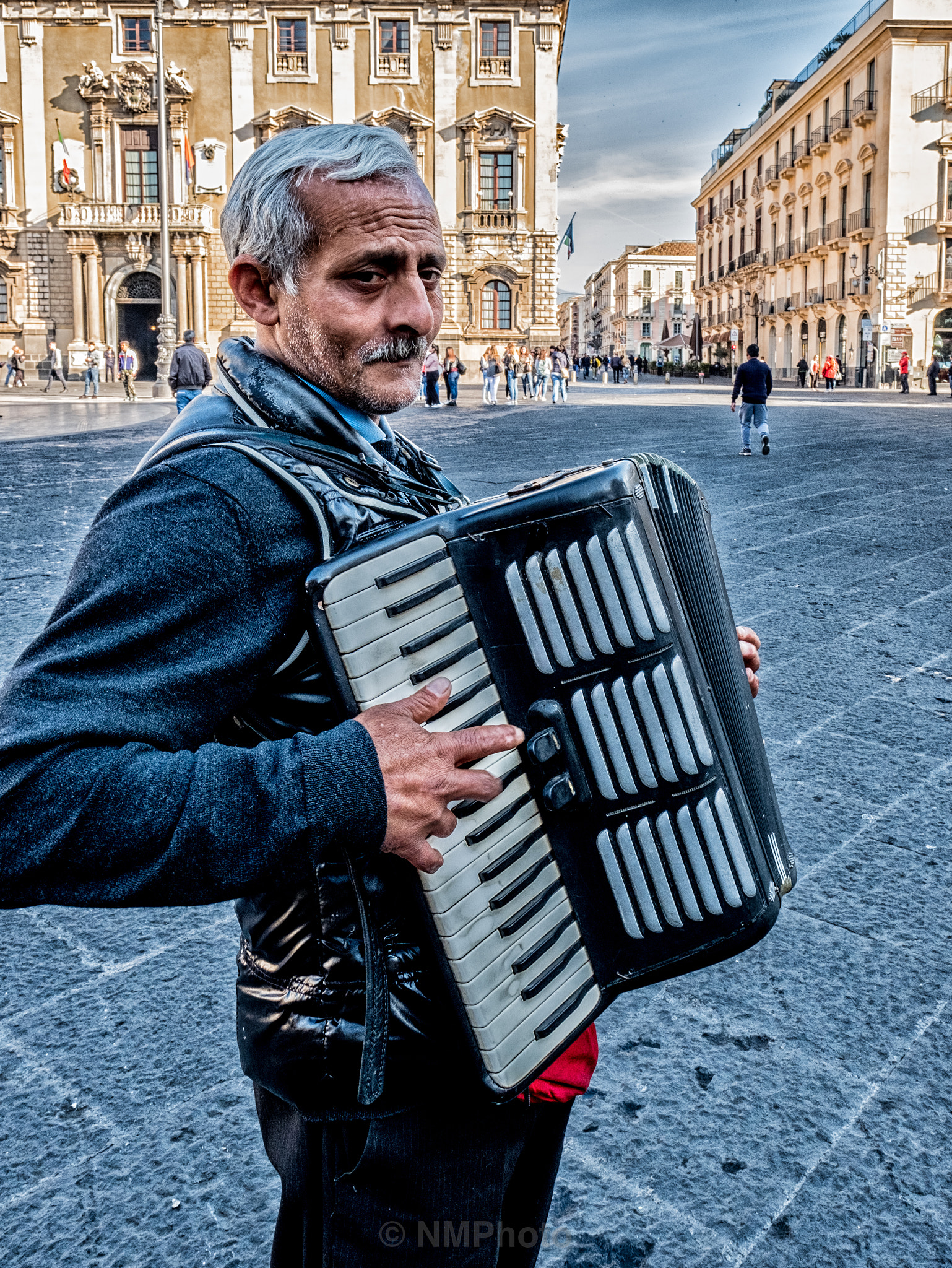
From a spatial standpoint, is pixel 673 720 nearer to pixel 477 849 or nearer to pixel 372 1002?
pixel 477 849

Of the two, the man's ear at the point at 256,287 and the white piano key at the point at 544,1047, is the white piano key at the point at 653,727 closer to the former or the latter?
the white piano key at the point at 544,1047

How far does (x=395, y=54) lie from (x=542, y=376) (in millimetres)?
14545

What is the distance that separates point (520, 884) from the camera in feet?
3.34

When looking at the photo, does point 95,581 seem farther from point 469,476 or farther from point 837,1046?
point 469,476

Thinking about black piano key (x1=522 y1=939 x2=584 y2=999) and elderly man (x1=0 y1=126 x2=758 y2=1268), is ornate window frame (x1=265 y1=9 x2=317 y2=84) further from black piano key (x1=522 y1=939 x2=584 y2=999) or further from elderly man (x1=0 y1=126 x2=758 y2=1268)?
black piano key (x1=522 y1=939 x2=584 y2=999)

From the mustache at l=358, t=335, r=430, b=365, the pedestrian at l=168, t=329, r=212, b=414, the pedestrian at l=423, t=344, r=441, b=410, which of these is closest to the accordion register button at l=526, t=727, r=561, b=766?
the mustache at l=358, t=335, r=430, b=365

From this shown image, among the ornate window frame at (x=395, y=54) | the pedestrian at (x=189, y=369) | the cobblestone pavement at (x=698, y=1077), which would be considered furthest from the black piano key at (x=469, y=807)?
the ornate window frame at (x=395, y=54)

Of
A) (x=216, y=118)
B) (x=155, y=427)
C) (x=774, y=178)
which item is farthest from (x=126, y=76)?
(x=774, y=178)

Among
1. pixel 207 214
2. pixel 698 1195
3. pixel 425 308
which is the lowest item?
pixel 698 1195

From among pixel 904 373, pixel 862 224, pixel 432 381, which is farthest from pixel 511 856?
pixel 862 224

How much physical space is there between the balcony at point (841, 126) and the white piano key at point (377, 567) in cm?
4408

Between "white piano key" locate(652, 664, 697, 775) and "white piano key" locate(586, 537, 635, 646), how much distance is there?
0.04 metres

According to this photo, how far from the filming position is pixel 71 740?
0.88m

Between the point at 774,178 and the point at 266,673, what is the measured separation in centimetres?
5286
